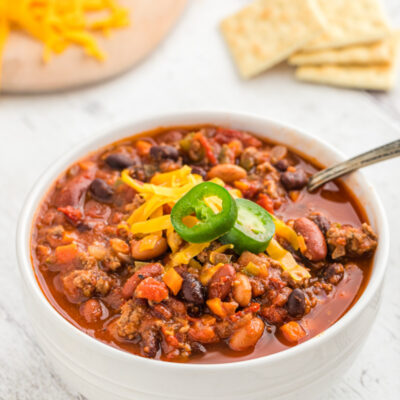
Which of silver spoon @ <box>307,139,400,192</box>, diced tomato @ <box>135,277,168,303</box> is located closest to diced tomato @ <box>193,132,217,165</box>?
silver spoon @ <box>307,139,400,192</box>

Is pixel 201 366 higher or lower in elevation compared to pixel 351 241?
lower

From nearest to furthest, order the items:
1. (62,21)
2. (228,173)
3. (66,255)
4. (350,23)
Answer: (66,255) → (228,173) → (62,21) → (350,23)

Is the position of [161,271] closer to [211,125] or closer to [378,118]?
[211,125]

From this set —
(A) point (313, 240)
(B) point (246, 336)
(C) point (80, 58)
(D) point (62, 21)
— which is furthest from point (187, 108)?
(B) point (246, 336)

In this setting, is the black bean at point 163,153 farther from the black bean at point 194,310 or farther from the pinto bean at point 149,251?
the black bean at point 194,310

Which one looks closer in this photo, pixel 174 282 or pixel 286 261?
pixel 174 282

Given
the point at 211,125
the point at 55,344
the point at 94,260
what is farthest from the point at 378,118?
the point at 55,344

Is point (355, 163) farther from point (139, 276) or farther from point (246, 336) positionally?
point (139, 276)

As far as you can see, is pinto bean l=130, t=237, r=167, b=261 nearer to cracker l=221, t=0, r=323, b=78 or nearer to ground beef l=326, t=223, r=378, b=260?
ground beef l=326, t=223, r=378, b=260
